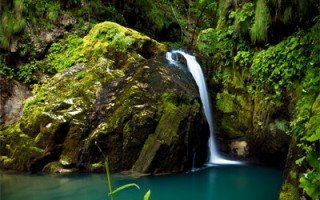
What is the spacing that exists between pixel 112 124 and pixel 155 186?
1635mm

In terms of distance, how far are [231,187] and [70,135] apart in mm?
3316

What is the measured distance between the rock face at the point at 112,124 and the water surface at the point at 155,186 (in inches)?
14.0

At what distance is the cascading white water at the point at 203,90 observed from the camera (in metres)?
7.58

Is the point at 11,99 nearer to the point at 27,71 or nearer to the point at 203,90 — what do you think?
the point at 27,71

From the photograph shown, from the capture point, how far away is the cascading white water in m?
7.58

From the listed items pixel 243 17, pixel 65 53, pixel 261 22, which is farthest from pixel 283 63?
pixel 65 53

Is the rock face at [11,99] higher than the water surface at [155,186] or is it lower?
higher

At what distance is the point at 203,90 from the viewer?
27.2 feet

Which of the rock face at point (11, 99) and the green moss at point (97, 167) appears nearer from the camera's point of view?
the green moss at point (97, 167)

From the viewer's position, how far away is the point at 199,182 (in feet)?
19.9

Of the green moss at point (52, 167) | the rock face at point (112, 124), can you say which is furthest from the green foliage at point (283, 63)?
the green moss at point (52, 167)

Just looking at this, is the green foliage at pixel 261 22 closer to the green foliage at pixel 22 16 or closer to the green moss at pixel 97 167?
the green moss at pixel 97 167

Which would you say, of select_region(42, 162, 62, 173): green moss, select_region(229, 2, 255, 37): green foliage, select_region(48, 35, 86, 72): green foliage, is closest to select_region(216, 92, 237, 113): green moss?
select_region(229, 2, 255, 37): green foliage

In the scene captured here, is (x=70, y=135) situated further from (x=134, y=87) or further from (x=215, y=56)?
(x=215, y=56)
